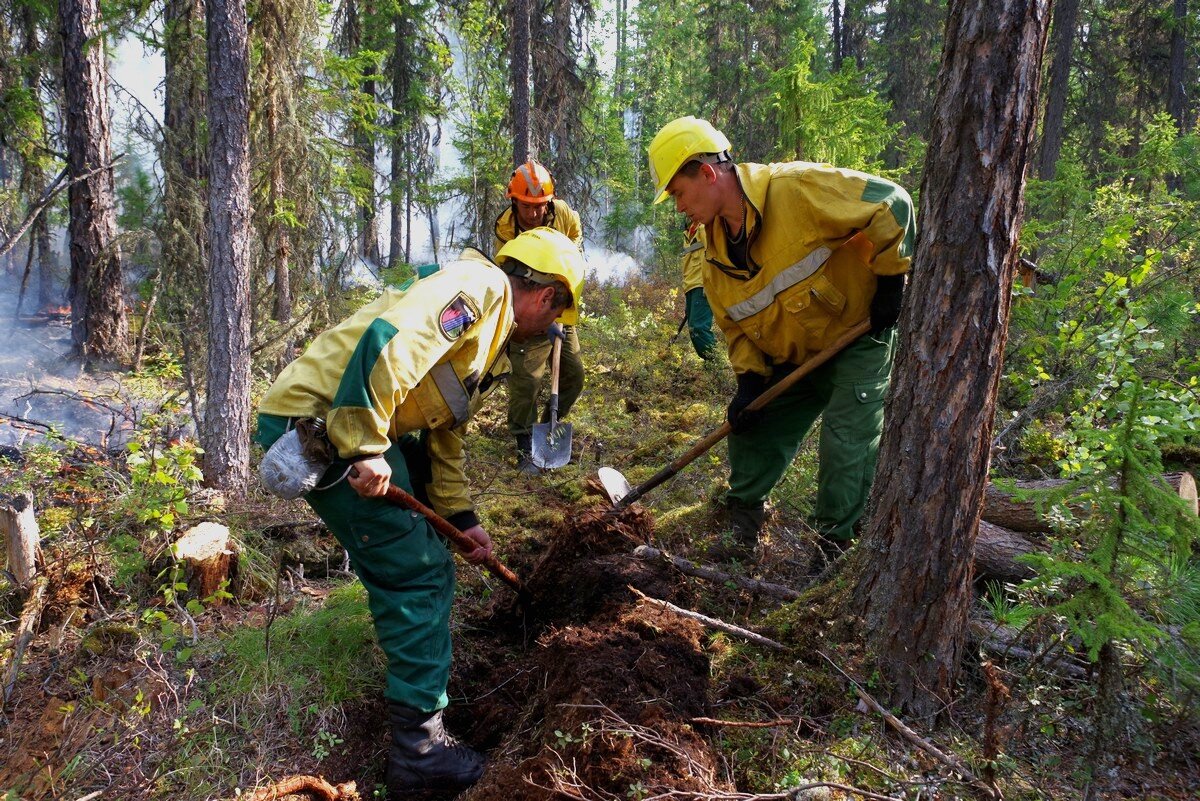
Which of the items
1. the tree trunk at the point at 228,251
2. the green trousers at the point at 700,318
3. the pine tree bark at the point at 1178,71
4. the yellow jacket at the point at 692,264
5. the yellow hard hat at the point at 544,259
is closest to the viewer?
the yellow hard hat at the point at 544,259

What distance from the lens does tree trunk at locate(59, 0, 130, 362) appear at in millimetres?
8297

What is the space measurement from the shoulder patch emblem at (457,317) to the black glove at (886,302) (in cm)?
192

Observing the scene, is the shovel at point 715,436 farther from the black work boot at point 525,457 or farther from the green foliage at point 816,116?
A: the green foliage at point 816,116

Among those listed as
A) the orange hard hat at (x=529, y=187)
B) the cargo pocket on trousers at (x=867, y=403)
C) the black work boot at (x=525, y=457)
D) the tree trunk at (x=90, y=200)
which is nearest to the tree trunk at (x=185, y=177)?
the tree trunk at (x=90, y=200)

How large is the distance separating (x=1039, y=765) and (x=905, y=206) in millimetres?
2255

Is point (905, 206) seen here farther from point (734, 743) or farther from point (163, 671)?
point (163, 671)

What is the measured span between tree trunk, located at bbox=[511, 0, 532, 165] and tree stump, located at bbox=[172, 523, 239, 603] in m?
6.99

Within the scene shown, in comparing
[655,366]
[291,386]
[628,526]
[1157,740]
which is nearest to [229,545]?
[291,386]

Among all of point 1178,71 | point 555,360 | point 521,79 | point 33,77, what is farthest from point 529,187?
point 1178,71

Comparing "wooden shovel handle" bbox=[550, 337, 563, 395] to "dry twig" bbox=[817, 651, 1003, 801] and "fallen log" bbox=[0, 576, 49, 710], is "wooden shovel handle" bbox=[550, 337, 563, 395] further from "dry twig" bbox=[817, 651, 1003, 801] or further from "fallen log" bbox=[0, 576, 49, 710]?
"dry twig" bbox=[817, 651, 1003, 801]

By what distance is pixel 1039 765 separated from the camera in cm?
212

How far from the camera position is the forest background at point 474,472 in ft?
6.90

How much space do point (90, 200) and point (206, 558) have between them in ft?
24.4

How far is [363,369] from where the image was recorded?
2.40m
